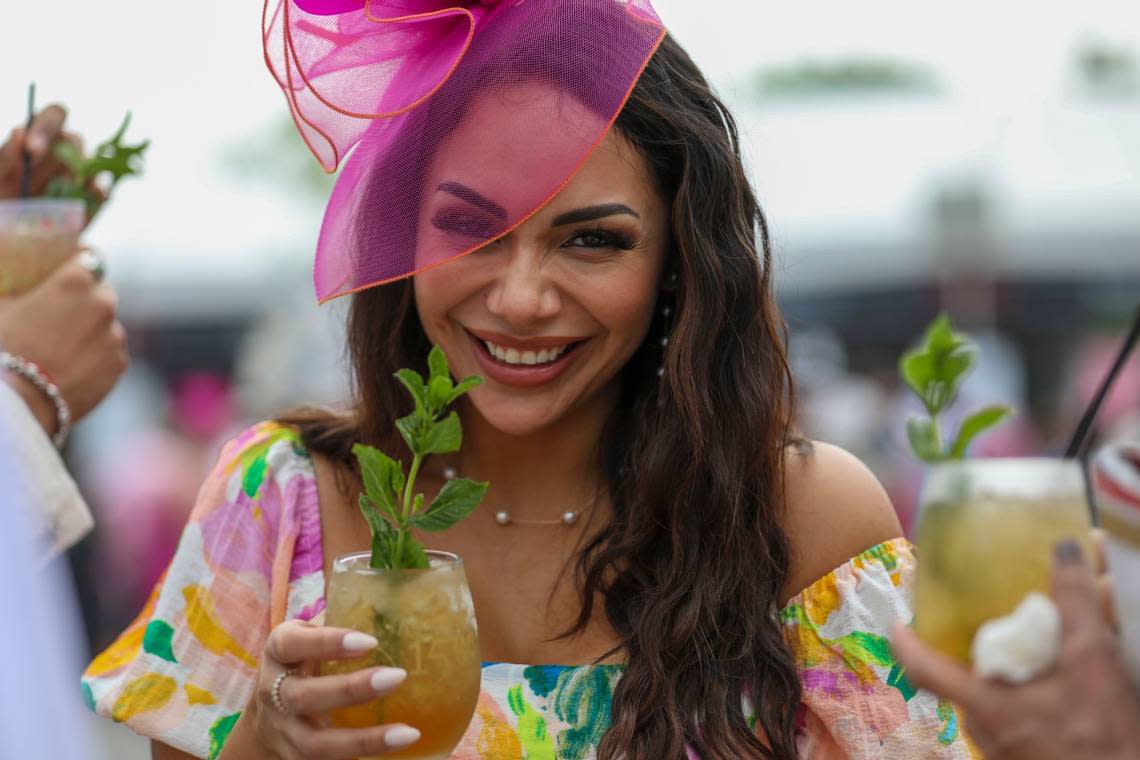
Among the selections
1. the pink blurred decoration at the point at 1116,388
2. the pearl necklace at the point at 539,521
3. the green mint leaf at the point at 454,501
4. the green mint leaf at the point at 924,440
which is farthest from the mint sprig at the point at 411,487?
the pink blurred decoration at the point at 1116,388

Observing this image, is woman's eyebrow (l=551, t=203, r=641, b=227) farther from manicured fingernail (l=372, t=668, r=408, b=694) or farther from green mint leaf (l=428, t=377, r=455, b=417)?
manicured fingernail (l=372, t=668, r=408, b=694)

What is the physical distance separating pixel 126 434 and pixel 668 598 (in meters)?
Result: 9.75

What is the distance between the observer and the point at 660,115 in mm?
2488

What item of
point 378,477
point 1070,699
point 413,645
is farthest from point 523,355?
point 1070,699

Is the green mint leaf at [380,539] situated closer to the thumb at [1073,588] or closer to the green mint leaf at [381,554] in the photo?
the green mint leaf at [381,554]

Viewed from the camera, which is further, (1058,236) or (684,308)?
(1058,236)

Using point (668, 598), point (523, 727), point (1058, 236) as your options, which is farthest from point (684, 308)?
point (1058, 236)

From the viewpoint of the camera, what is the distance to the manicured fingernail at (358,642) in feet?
5.21

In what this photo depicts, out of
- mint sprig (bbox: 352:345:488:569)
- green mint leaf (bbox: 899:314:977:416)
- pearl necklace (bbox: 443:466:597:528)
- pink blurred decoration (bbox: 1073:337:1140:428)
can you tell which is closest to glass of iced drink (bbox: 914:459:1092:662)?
green mint leaf (bbox: 899:314:977:416)

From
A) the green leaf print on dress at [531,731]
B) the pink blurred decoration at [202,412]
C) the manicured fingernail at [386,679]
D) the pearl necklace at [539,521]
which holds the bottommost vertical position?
the pink blurred decoration at [202,412]

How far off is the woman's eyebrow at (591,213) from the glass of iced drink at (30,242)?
1112 millimetres

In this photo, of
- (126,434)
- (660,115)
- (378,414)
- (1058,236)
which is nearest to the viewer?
(660,115)

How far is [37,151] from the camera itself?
284cm

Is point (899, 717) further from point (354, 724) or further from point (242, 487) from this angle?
point (242, 487)
